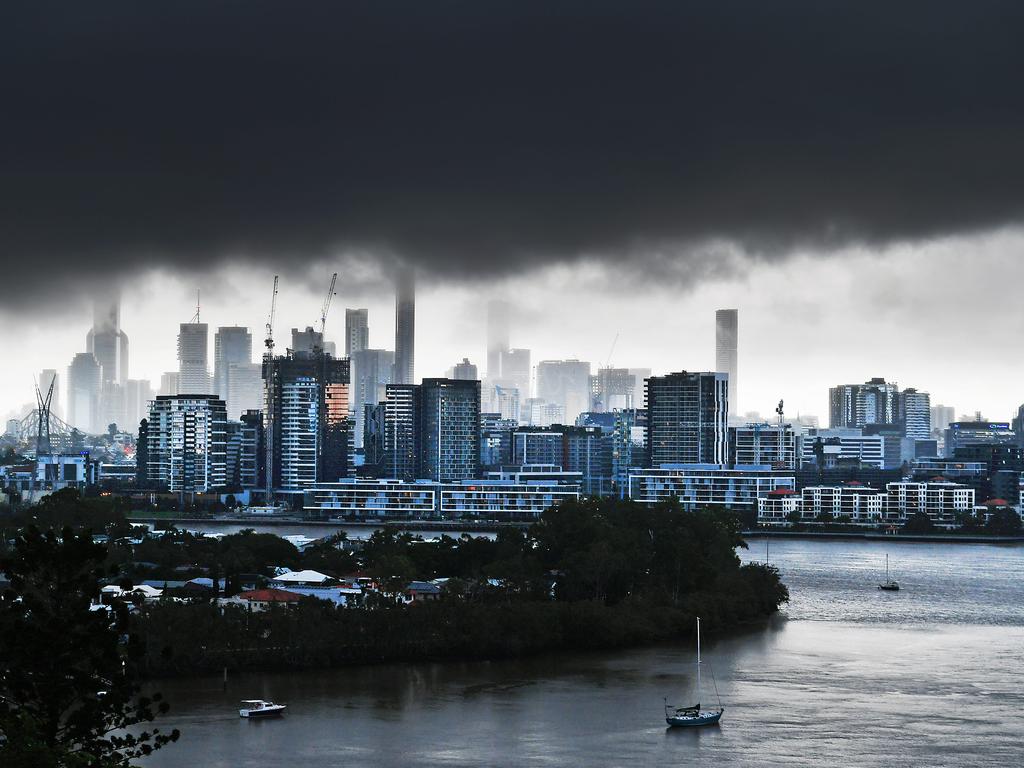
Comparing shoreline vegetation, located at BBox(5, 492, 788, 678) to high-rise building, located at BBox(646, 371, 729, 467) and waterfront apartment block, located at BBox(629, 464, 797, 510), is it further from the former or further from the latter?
high-rise building, located at BBox(646, 371, 729, 467)

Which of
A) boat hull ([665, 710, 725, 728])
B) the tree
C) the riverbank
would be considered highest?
the tree

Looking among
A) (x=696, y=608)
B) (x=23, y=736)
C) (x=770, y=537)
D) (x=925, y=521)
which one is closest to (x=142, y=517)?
(x=770, y=537)

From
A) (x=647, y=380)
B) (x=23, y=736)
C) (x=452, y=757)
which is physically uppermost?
(x=647, y=380)

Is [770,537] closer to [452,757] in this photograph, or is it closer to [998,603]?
[998,603]

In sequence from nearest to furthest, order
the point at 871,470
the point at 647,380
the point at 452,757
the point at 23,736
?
the point at 23,736, the point at 452,757, the point at 647,380, the point at 871,470

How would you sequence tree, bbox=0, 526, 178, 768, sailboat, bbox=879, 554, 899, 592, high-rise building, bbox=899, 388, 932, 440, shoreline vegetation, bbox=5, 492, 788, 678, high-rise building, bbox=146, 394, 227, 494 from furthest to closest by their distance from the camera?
high-rise building, bbox=899, 388, 932, 440 < high-rise building, bbox=146, 394, 227, 494 < sailboat, bbox=879, 554, 899, 592 < shoreline vegetation, bbox=5, 492, 788, 678 < tree, bbox=0, 526, 178, 768

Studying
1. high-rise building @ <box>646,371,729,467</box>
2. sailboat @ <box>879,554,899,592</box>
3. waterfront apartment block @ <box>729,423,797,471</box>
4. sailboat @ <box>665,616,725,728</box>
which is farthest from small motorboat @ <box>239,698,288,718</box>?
high-rise building @ <box>646,371,729,467</box>
